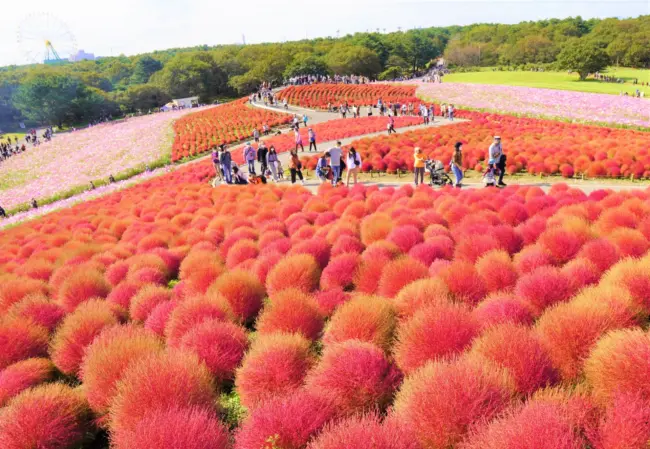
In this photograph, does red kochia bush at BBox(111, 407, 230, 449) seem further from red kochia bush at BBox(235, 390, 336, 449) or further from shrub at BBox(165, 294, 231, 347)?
shrub at BBox(165, 294, 231, 347)

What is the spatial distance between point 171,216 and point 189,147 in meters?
26.0

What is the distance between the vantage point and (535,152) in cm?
1738

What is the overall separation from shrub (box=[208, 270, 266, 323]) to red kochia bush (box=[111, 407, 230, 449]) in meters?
2.87

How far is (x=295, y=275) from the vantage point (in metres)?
7.20

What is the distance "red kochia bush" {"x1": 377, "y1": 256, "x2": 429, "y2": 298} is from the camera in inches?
254

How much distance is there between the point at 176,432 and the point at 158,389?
814 millimetres

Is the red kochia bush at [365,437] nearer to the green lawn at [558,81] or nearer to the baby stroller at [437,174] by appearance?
the baby stroller at [437,174]

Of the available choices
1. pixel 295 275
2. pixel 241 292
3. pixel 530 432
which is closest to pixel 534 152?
pixel 295 275

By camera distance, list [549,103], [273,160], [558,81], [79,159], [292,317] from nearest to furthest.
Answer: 1. [292,317]
2. [273,160]
3. [79,159]
4. [549,103]
5. [558,81]

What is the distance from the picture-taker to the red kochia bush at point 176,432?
11.1 feet

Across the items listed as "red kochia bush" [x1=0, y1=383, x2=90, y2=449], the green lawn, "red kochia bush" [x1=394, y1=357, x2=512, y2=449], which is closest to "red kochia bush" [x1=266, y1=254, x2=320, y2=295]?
"red kochia bush" [x1=0, y1=383, x2=90, y2=449]

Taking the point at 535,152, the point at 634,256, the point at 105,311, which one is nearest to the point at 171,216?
the point at 105,311

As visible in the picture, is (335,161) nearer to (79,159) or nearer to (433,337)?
A: (433,337)

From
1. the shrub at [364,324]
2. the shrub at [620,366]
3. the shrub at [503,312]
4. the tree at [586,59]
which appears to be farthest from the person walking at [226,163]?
the tree at [586,59]
